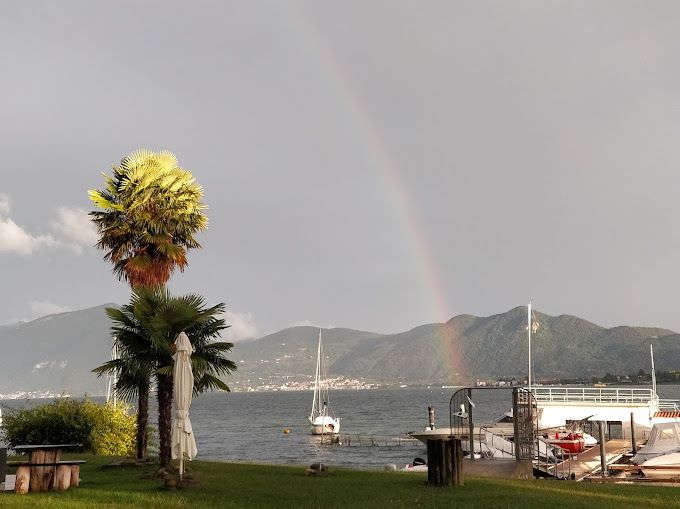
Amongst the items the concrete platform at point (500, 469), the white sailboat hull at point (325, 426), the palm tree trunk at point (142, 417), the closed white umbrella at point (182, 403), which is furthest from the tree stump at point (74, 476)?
the white sailboat hull at point (325, 426)

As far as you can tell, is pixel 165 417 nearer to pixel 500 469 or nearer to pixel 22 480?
pixel 22 480

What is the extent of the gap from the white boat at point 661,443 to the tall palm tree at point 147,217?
23.1m

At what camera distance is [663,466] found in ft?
99.1

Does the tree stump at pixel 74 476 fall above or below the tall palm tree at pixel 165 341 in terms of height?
below

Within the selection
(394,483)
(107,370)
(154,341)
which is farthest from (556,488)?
(107,370)

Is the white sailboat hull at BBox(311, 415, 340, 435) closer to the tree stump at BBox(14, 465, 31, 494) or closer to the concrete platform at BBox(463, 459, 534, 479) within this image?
the concrete platform at BBox(463, 459, 534, 479)

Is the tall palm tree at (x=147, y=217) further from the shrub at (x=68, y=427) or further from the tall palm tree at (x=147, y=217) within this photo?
the shrub at (x=68, y=427)

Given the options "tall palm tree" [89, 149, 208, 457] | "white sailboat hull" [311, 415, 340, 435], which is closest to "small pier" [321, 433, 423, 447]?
"white sailboat hull" [311, 415, 340, 435]

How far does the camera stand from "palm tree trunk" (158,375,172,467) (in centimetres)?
2055

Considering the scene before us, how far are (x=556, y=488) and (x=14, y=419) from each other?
23022 mm

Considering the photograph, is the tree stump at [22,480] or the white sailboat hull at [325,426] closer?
the tree stump at [22,480]

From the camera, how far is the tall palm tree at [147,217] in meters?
26.8

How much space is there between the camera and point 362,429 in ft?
346

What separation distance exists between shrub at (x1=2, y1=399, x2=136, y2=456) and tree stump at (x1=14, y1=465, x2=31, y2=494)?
47.8 feet
